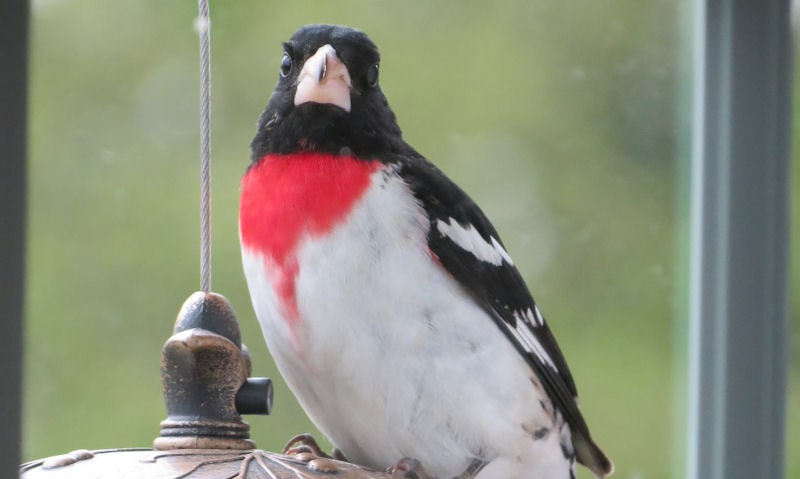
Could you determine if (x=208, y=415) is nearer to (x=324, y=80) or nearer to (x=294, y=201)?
(x=294, y=201)

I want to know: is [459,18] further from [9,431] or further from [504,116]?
[9,431]

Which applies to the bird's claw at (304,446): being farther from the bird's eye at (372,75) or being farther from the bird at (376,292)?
the bird's eye at (372,75)

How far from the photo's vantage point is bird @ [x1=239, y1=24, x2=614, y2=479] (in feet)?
3.51

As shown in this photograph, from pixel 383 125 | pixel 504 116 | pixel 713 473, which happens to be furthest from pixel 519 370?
pixel 504 116

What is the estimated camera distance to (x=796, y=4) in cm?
179

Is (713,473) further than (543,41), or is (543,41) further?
(543,41)

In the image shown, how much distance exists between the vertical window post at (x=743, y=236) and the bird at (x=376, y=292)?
35cm

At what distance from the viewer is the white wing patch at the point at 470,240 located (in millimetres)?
1143

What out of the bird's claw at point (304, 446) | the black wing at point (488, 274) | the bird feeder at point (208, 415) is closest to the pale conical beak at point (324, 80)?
the black wing at point (488, 274)

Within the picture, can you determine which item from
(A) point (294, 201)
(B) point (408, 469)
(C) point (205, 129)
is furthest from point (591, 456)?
(C) point (205, 129)

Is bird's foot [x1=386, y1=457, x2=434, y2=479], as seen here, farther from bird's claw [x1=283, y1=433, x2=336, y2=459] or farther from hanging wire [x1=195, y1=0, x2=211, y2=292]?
hanging wire [x1=195, y1=0, x2=211, y2=292]

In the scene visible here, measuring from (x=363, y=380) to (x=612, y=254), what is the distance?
1.35m

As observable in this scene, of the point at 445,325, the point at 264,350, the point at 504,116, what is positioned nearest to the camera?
the point at 445,325

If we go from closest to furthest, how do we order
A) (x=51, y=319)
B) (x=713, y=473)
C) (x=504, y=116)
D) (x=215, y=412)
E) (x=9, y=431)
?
1. (x=9, y=431)
2. (x=215, y=412)
3. (x=713, y=473)
4. (x=51, y=319)
5. (x=504, y=116)
